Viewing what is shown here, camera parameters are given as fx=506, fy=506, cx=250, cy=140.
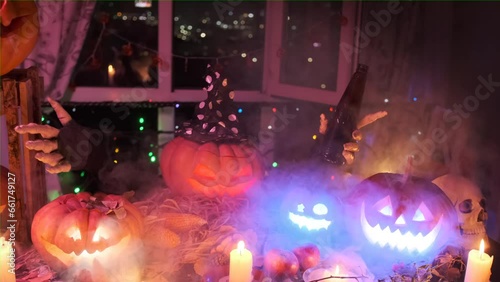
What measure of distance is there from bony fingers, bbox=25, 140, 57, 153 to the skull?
1232 mm

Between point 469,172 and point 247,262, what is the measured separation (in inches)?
48.1

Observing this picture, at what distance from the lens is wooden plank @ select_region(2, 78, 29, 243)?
57.4 inches

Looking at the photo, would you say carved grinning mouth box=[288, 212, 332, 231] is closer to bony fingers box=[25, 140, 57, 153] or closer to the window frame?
bony fingers box=[25, 140, 57, 153]

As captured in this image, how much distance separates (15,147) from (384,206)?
1091 mm

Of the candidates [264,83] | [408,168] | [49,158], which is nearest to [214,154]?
[49,158]

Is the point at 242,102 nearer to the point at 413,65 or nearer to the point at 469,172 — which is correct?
the point at 413,65

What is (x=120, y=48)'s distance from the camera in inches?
101

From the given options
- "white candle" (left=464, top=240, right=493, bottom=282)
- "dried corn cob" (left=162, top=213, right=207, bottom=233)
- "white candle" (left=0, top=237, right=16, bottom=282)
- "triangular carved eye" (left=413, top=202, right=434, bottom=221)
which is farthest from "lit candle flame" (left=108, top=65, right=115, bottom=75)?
"white candle" (left=464, top=240, right=493, bottom=282)

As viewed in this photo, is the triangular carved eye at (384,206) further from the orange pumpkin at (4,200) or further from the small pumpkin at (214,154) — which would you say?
the orange pumpkin at (4,200)

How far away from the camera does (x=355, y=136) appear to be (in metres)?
1.65

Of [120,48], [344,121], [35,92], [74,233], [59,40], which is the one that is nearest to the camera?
[74,233]

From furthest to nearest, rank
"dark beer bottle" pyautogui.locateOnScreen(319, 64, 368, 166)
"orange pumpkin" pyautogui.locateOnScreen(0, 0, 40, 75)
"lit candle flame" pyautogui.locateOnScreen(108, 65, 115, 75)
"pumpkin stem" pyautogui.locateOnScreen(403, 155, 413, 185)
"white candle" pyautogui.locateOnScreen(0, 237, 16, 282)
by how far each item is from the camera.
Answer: "lit candle flame" pyautogui.locateOnScreen(108, 65, 115, 75), "dark beer bottle" pyautogui.locateOnScreen(319, 64, 368, 166), "pumpkin stem" pyautogui.locateOnScreen(403, 155, 413, 185), "orange pumpkin" pyautogui.locateOnScreen(0, 0, 40, 75), "white candle" pyautogui.locateOnScreen(0, 237, 16, 282)

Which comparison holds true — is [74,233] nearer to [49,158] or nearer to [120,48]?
[49,158]

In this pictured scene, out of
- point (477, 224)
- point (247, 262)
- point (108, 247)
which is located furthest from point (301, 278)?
point (477, 224)
